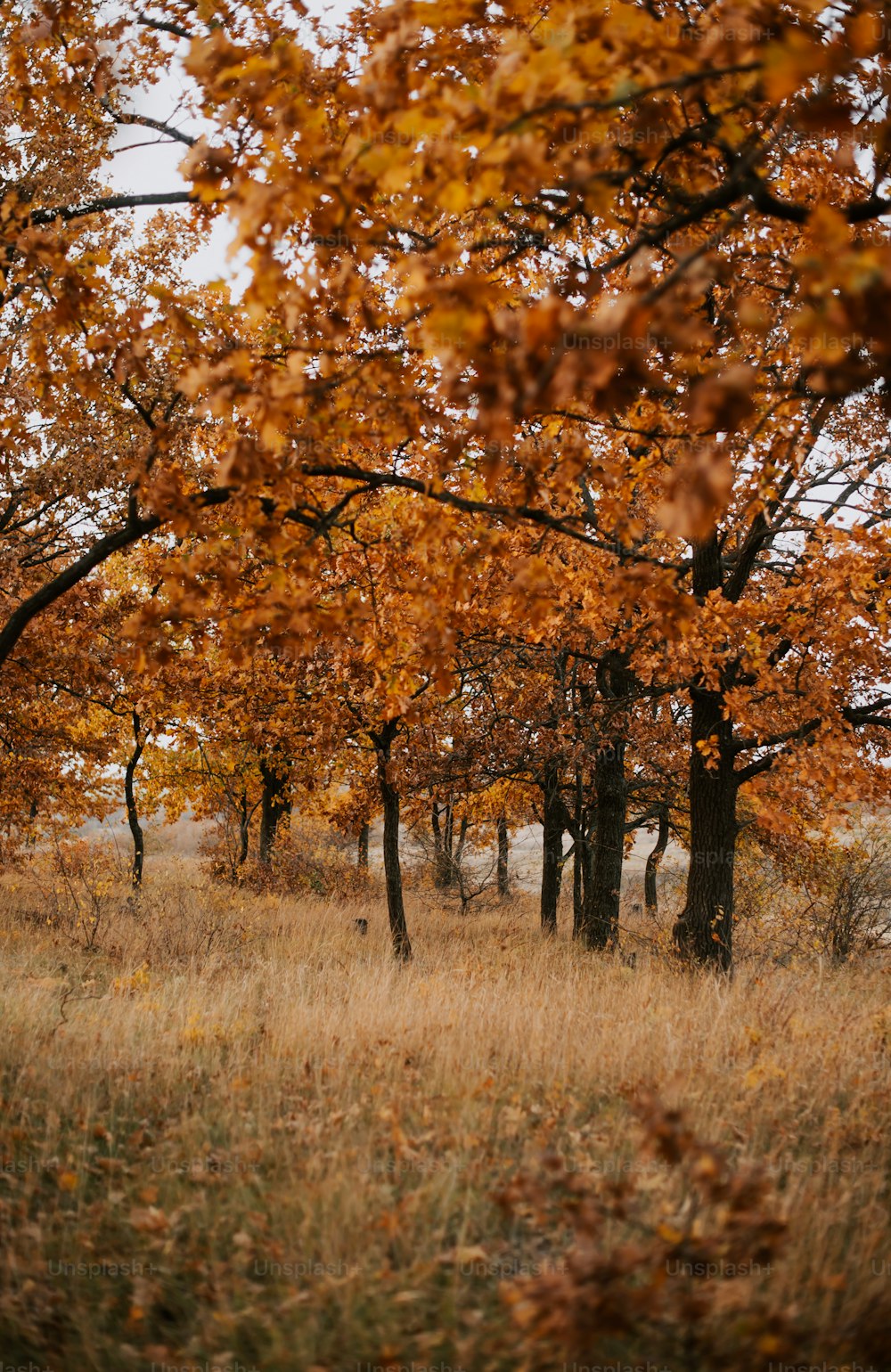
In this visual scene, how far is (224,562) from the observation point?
3959 millimetres

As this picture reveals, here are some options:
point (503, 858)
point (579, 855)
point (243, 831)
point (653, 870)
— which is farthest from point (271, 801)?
point (653, 870)

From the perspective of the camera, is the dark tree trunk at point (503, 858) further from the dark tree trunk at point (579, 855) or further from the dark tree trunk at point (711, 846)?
the dark tree trunk at point (711, 846)

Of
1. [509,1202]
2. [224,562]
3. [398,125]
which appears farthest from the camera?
[224,562]

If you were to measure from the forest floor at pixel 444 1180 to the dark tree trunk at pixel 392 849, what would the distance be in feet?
12.8

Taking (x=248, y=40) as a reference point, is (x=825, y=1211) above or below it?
below

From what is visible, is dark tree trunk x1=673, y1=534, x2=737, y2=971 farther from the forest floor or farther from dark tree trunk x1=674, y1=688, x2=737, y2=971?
the forest floor

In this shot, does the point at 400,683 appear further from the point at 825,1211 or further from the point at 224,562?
the point at 825,1211

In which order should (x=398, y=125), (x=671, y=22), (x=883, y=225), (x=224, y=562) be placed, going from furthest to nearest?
(x=883, y=225) → (x=224, y=562) → (x=671, y=22) → (x=398, y=125)

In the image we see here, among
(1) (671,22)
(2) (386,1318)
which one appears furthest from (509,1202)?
(1) (671,22)

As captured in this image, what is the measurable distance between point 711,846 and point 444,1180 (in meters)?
6.43

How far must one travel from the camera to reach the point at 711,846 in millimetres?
9352

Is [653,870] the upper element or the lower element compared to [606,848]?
lower

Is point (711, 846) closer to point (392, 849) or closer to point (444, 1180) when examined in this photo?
point (392, 849)

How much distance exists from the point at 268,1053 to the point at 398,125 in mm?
5585
